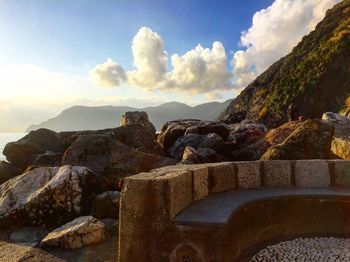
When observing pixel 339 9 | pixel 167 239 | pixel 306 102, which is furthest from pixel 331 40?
pixel 167 239

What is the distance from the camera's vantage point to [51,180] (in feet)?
27.3

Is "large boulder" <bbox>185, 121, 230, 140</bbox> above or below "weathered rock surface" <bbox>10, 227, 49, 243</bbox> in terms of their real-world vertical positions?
above

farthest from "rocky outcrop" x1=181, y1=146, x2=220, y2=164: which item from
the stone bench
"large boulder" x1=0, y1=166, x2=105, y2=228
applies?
the stone bench

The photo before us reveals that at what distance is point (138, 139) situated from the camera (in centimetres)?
1396

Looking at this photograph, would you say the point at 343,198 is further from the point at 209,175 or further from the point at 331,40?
the point at 331,40

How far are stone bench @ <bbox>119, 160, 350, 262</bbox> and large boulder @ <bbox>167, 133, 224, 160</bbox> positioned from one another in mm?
5503

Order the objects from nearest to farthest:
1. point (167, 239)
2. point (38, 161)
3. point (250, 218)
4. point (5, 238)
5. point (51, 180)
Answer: point (167, 239), point (250, 218), point (5, 238), point (51, 180), point (38, 161)

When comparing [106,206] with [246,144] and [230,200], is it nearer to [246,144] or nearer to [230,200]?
[230,200]

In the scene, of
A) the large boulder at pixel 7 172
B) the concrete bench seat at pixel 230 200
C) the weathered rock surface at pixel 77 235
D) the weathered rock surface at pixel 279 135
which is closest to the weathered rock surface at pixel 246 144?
the weathered rock surface at pixel 279 135

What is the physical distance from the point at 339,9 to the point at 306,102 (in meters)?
44.4

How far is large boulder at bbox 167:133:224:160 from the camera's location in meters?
12.5

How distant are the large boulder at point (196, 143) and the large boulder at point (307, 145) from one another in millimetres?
3945

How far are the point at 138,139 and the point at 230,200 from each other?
853 centimetres

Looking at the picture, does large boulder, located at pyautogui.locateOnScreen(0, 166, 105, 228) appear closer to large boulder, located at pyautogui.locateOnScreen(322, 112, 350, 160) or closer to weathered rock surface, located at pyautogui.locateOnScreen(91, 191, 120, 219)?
weathered rock surface, located at pyautogui.locateOnScreen(91, 191, 120, 219)
